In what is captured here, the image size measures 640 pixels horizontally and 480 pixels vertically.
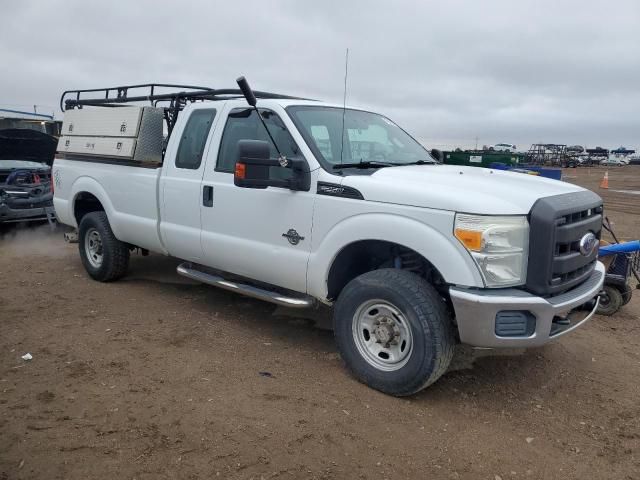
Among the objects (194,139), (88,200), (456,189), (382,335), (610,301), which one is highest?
(194,139)

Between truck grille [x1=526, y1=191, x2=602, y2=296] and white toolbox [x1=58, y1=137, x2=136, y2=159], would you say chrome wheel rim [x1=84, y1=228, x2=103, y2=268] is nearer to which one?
white toolbox [x1=58, y1=137, x2=136, y2=159]

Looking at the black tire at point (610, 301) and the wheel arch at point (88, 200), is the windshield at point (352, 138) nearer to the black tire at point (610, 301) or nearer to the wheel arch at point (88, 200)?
the black tire at point (610, 301)

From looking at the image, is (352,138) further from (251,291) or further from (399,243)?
(251,291)

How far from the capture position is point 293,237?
4.16 metres

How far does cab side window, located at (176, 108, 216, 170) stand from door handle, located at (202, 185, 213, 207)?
0.91ft

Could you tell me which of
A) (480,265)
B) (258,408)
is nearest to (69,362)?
(258,408)

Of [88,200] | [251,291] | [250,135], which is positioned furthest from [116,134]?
[251,291]

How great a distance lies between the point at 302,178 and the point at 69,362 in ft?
7.39

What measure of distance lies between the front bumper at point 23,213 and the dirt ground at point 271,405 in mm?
3551

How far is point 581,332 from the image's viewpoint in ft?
16.8

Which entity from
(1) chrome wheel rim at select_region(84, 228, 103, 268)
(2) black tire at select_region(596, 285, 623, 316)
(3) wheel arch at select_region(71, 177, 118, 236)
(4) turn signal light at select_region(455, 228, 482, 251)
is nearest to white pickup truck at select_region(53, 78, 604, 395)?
(4) turn signal light at select_region(455, 228, 482, 251)

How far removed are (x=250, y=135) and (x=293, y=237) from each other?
106 cm

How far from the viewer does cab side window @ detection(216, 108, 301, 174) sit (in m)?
4.28

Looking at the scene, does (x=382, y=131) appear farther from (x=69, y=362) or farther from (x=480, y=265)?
(x=69, y=362)
